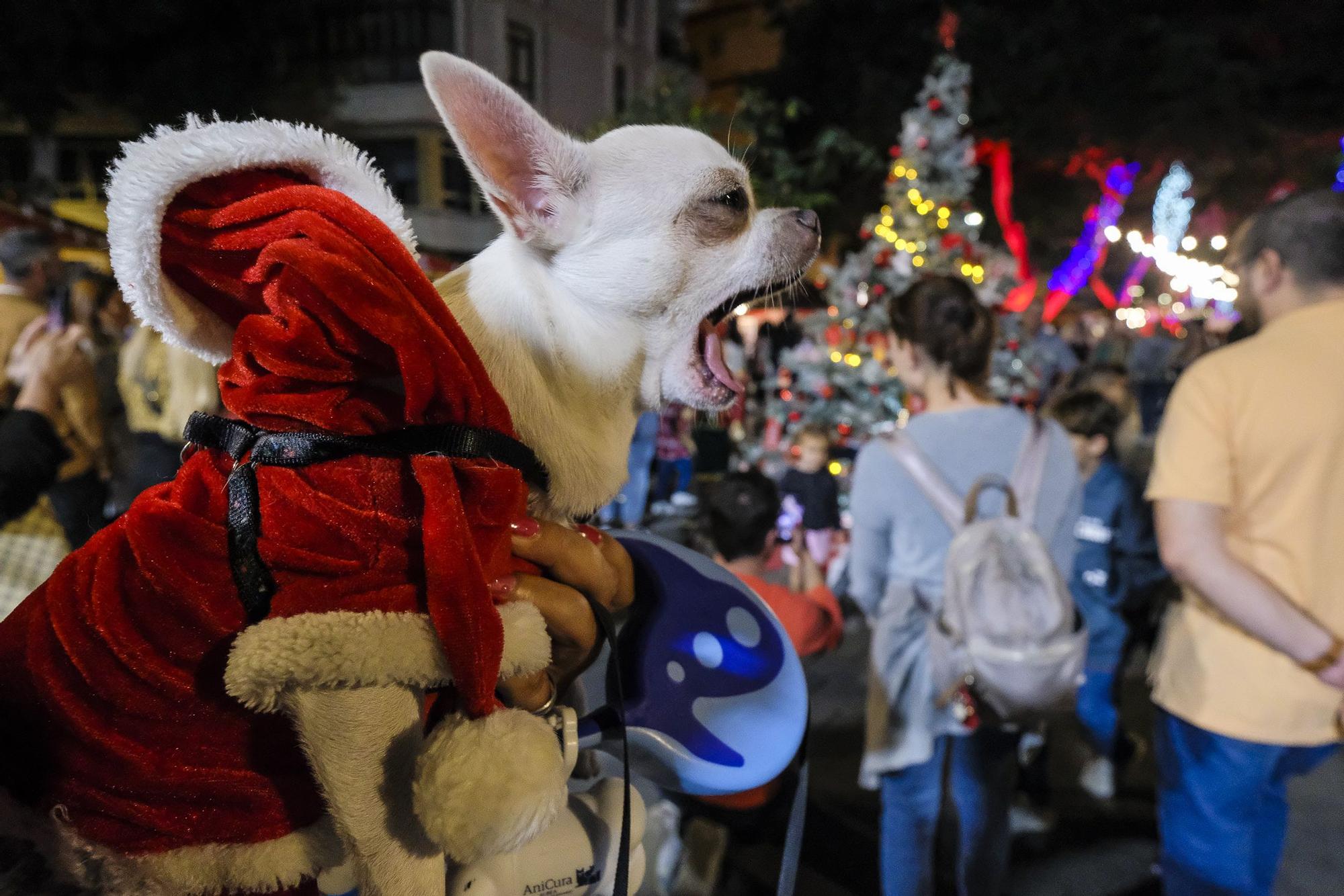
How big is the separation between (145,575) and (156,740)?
21 cm

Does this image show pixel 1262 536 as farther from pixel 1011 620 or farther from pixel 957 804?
pixel 957 804

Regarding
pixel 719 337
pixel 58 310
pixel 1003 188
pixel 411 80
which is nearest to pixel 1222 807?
pixel 719 337

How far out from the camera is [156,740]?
0.93m

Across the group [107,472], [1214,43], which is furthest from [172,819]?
[1214,43]

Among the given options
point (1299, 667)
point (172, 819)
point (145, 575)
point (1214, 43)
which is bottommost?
point (1299, 667)

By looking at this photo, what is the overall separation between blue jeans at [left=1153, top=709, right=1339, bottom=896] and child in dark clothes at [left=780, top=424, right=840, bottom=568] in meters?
3.42

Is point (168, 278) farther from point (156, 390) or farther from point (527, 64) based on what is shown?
point (527, 64)

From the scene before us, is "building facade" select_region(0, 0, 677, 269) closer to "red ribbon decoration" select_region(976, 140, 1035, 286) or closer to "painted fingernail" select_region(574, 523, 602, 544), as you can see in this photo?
"painted fingernail" select_region(574, 523, 602, 544)

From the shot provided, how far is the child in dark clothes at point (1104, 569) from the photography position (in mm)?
3500

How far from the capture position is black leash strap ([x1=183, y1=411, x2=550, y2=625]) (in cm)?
87

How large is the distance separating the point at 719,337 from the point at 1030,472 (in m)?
1.28

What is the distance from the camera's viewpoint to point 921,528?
2207 millimetres

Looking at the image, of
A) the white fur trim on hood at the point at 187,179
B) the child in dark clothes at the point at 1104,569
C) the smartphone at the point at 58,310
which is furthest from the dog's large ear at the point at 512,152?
the child in dark clothes at the point at 1104,569

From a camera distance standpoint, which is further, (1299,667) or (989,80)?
(989,80)
